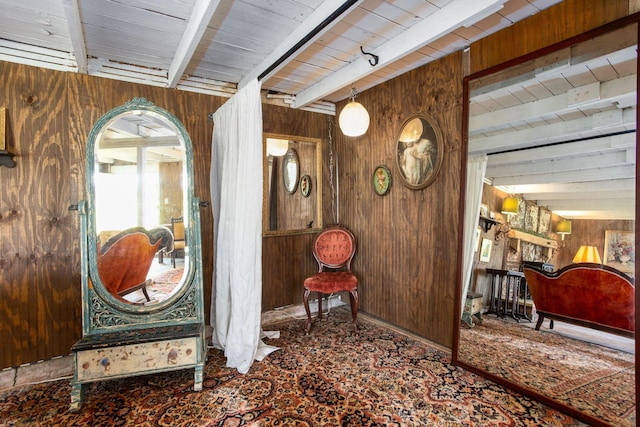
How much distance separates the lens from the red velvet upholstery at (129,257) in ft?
7.36

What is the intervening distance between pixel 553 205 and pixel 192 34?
8.31 feet

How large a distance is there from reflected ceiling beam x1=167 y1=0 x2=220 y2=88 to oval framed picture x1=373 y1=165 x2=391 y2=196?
6.61 ft

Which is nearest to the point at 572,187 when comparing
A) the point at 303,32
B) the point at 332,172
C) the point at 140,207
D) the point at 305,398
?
the point at 303,32

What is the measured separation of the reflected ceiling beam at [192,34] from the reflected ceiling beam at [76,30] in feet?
1.92

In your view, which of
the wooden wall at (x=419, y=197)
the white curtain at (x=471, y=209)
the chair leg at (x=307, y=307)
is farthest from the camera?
the chair leg at (x=307, y=307)

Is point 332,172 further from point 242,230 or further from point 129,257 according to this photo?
point 129,257

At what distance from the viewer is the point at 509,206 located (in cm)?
221

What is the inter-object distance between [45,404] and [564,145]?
366 cm

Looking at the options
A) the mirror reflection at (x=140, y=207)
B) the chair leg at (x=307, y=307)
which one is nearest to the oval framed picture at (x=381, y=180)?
the chair leg at (x=307, y=307)

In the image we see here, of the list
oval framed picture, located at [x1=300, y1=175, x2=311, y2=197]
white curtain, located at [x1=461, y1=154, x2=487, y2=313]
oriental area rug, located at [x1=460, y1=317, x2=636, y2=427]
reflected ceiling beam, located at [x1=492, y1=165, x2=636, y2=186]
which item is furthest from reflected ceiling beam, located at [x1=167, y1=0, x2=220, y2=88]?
oriental area rug, located at [x1=460, y1=317, x2=636, y2=427]

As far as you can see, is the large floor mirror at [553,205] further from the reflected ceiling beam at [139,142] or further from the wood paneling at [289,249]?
the reflected ceiling beam at [139,142]

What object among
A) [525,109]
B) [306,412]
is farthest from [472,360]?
[525,109]

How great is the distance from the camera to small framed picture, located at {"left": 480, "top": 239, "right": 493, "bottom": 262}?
7.68 feet

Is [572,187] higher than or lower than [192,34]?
lower
